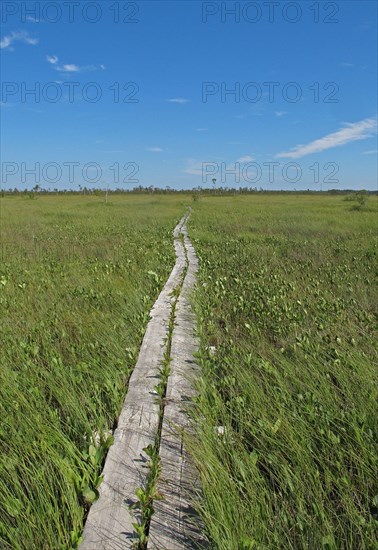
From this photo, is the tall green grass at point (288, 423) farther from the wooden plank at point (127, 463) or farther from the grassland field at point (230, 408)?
the wooden plank at point (127, 463)

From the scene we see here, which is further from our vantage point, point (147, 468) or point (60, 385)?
point (60, 385)

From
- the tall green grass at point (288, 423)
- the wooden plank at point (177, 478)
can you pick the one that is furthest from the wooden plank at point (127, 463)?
the tall green grass at point (288, 423)

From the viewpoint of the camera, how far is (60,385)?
3.35 meters

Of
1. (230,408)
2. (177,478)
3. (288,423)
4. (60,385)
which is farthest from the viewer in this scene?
(60,385)

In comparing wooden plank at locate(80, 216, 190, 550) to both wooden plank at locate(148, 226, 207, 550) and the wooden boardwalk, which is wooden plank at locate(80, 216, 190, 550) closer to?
the wooden boardwalk

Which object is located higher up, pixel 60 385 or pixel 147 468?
pixel 60 385

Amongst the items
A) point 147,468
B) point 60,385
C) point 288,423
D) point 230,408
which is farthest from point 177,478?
point 60,385

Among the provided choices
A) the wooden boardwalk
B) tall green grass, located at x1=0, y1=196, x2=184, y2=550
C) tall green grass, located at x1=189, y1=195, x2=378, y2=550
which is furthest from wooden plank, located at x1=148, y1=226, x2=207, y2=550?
tall green grass, located at x1=0, y1=196, x2=184, y2=550

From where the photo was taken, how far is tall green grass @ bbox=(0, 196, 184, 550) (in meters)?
2.00

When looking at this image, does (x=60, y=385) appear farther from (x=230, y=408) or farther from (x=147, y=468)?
(x=230, y=408)

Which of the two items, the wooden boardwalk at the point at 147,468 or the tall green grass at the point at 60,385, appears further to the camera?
the tall green grass at the point at 60,385

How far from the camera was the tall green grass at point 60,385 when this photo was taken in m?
2.00

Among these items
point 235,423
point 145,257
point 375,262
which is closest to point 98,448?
point 235,423

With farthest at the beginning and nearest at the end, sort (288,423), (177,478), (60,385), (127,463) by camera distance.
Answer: (60,385) < (288,423) < (127,463) < (177,478)
